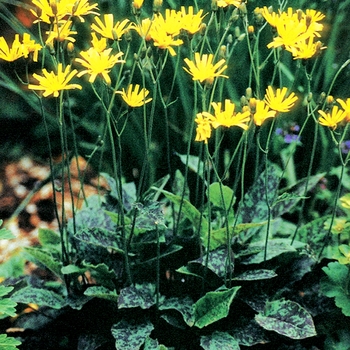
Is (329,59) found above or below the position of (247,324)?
above

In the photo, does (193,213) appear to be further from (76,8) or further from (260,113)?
(76,8)

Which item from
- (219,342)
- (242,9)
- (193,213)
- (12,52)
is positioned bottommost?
(219,342)

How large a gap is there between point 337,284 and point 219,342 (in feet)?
1.44

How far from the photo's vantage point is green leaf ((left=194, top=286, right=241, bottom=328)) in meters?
1.87

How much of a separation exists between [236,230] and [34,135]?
6.04 ft

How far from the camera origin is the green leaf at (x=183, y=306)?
1940 mm

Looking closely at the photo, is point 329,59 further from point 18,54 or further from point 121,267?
point 18,54

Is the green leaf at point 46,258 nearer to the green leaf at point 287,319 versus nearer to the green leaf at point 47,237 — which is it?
the green leaf at point 47,237

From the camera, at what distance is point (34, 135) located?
3496mm

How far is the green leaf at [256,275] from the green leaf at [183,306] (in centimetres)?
18

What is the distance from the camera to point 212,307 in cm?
193

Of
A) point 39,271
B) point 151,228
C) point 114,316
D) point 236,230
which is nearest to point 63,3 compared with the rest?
point 151,228

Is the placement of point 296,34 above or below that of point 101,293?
above

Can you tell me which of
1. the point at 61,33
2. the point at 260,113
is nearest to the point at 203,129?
the point at 260,113
